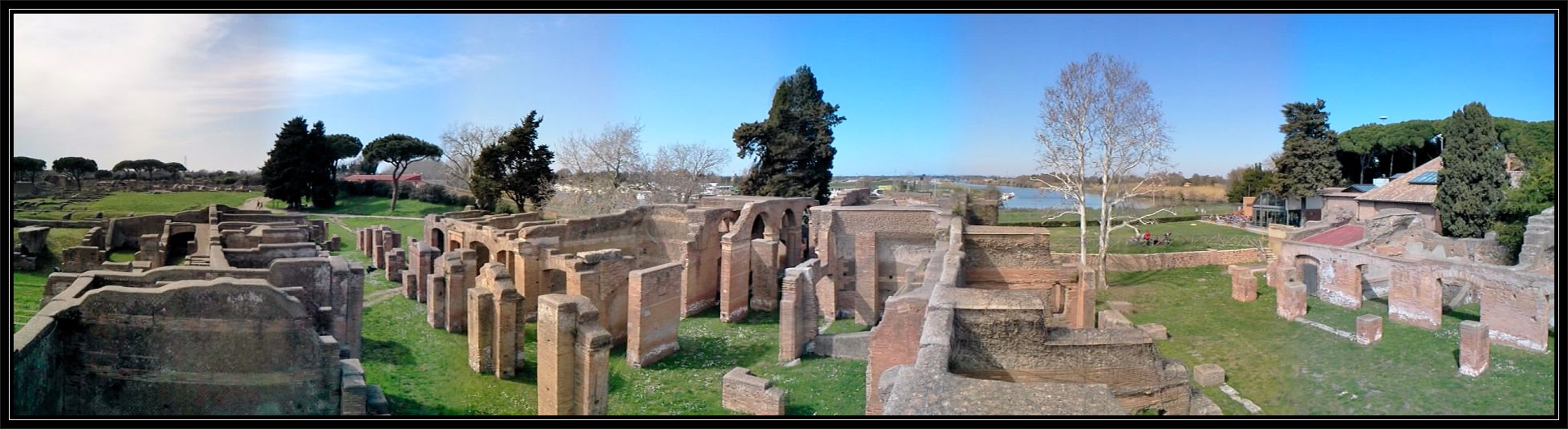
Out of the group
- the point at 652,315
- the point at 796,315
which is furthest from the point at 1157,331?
the point at 652,315

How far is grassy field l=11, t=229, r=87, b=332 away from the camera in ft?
45.4

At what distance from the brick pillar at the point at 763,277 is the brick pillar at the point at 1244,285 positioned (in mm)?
13579

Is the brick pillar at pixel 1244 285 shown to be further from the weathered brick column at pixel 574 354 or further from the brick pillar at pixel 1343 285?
the weathered brick column at pixel 574 354

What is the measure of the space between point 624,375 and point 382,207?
1188 inches

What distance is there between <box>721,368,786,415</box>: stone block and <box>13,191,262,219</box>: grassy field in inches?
979

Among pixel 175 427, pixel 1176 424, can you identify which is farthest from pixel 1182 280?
pixel 175 427

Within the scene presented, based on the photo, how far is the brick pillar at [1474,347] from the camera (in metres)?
12.7

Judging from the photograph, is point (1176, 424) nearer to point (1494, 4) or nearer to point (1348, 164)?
point (1494, 4)

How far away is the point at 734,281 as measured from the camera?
19.3 m

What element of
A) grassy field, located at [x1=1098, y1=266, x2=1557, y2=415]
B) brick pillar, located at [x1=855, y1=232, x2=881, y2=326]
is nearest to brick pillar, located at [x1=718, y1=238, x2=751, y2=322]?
brick pillar, located at [x1=855, y1=232, x2=881, y2=326]

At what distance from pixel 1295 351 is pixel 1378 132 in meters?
34.2

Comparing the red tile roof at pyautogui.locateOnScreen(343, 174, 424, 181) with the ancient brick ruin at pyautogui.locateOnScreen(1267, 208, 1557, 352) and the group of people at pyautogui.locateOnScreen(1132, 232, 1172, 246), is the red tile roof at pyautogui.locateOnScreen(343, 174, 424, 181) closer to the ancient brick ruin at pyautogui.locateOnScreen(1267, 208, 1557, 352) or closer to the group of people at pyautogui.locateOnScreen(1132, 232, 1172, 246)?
the group of people at pyautogui.locateOnScreen(1132, 232, 1172, 246)

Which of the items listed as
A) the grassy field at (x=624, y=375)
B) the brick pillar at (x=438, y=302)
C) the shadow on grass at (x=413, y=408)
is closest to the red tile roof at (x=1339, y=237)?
the grassy field at (x=624, y=375)

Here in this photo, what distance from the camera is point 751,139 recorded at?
3534 cm
